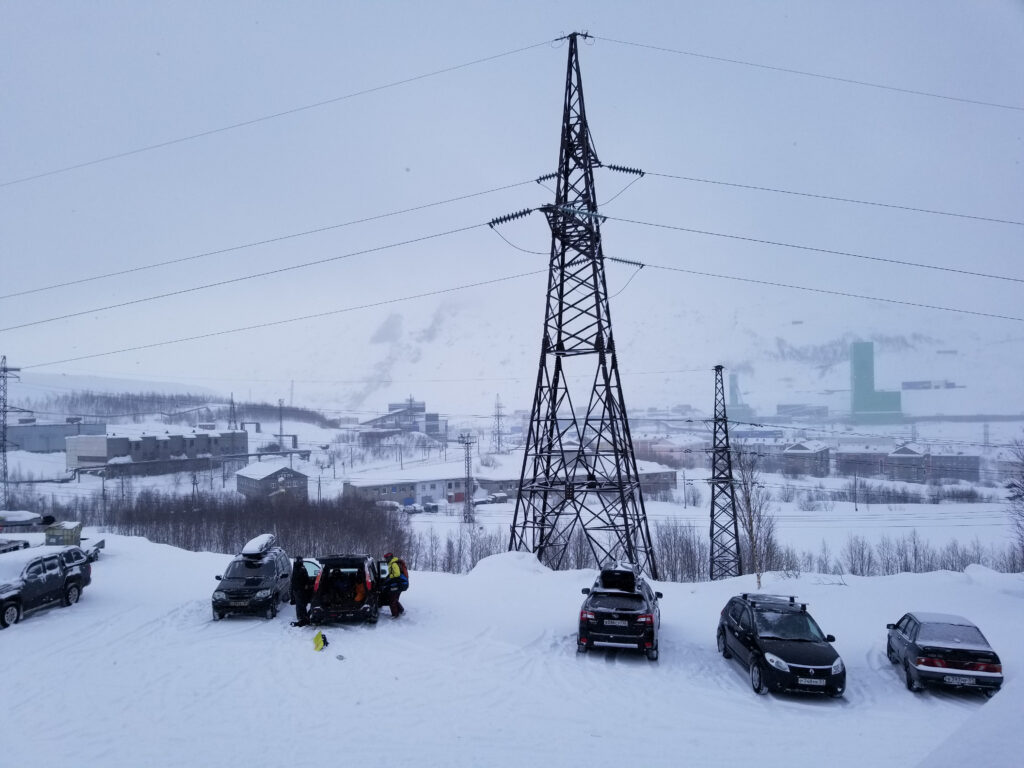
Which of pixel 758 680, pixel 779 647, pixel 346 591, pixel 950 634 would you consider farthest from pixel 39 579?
pixel 950 634

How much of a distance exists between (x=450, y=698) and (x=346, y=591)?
15.5 feet

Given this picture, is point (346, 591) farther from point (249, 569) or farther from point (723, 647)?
point (723, 647)

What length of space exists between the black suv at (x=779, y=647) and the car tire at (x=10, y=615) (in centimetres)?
1392

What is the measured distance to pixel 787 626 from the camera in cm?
993

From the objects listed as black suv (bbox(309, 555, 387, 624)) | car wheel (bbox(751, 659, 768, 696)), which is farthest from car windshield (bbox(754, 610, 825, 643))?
black suv (bbox(309, 555, 387, 624))

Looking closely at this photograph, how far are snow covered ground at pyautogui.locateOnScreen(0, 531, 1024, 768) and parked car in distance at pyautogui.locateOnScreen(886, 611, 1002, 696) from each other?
0.30 meters

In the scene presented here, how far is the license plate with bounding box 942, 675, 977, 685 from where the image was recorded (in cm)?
898

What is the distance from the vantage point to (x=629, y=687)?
912cm

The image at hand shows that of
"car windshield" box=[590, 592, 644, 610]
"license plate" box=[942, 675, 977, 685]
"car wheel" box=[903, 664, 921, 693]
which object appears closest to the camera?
"license plate" box=[942, 675, 977, 685]

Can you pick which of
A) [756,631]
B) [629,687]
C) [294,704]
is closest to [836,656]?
[756,631]

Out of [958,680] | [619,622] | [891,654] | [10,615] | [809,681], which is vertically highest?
[619,622]

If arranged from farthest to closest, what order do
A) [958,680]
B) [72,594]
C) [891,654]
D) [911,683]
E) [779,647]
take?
[72,594]
[891,654]
[911,683]
[779,647]
[958,680]

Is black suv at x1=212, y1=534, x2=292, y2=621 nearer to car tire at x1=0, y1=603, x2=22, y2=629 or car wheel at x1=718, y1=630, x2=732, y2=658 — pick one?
car tire at x1=0, y1=603, x2=22, y2=629

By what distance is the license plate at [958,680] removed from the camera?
8.98 meters
